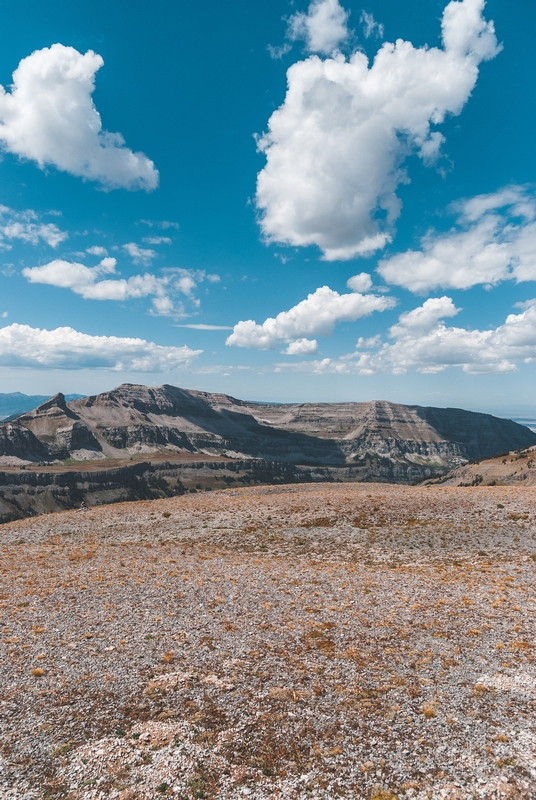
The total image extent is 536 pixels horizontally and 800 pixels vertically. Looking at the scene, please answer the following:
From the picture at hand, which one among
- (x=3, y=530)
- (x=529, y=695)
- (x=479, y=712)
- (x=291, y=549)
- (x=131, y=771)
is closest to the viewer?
(x=131, y=771)

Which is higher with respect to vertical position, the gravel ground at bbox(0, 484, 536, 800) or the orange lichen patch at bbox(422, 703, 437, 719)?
the orange lichen patch at bbox(422, 703, 437, 719)

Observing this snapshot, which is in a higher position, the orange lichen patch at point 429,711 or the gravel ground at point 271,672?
the orange lichen patch at point 429,711

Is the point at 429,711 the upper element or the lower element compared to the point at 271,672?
upper

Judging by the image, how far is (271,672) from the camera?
1400cm

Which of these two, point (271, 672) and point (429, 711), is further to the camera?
point (271, 672)

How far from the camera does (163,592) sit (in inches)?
871

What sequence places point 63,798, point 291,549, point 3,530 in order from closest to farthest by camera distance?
point 63,798 → point 291,549 → point 3,530

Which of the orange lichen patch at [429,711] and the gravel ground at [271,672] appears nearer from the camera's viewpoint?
the gravel ground at [271,672]

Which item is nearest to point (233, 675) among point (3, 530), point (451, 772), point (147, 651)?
point (147, 651)

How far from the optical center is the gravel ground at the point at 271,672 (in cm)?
954

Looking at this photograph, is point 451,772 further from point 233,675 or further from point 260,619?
point 260,619

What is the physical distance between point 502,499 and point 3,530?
5202 cm

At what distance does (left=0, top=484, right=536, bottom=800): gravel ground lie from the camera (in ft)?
31.3

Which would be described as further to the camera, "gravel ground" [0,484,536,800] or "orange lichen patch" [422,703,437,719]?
"orange lichen patch" [422,703,437,719]
